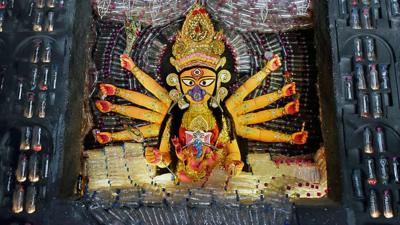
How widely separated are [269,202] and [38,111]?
266cm

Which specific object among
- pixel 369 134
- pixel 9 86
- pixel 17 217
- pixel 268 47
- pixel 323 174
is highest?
pixel 268 47

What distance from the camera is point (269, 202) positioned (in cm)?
541

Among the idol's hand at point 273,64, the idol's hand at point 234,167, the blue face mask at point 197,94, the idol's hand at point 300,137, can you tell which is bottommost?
the idol's hand at point 234,167

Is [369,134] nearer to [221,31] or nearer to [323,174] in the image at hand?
[323,174]

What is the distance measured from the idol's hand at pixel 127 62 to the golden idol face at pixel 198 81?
2.09 feet

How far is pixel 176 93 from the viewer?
6.74 metres

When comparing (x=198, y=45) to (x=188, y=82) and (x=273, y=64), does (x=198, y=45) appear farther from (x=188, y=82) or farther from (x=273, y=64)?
(x=273, y=64)

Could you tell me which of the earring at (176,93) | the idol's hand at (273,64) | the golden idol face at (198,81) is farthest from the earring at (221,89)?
the idol's hand at (273,64)

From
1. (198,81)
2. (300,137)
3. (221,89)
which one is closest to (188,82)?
(198,81)

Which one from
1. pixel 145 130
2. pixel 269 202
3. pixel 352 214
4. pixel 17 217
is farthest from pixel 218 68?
pixel 17 217

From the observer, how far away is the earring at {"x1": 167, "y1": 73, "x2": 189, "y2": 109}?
6.67 metres

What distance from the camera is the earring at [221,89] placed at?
665cm

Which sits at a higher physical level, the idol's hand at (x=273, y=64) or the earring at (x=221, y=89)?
the idol's hand at (x=273, y=64)

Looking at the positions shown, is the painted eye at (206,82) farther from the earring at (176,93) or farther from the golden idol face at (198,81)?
the earring at (176,93)
